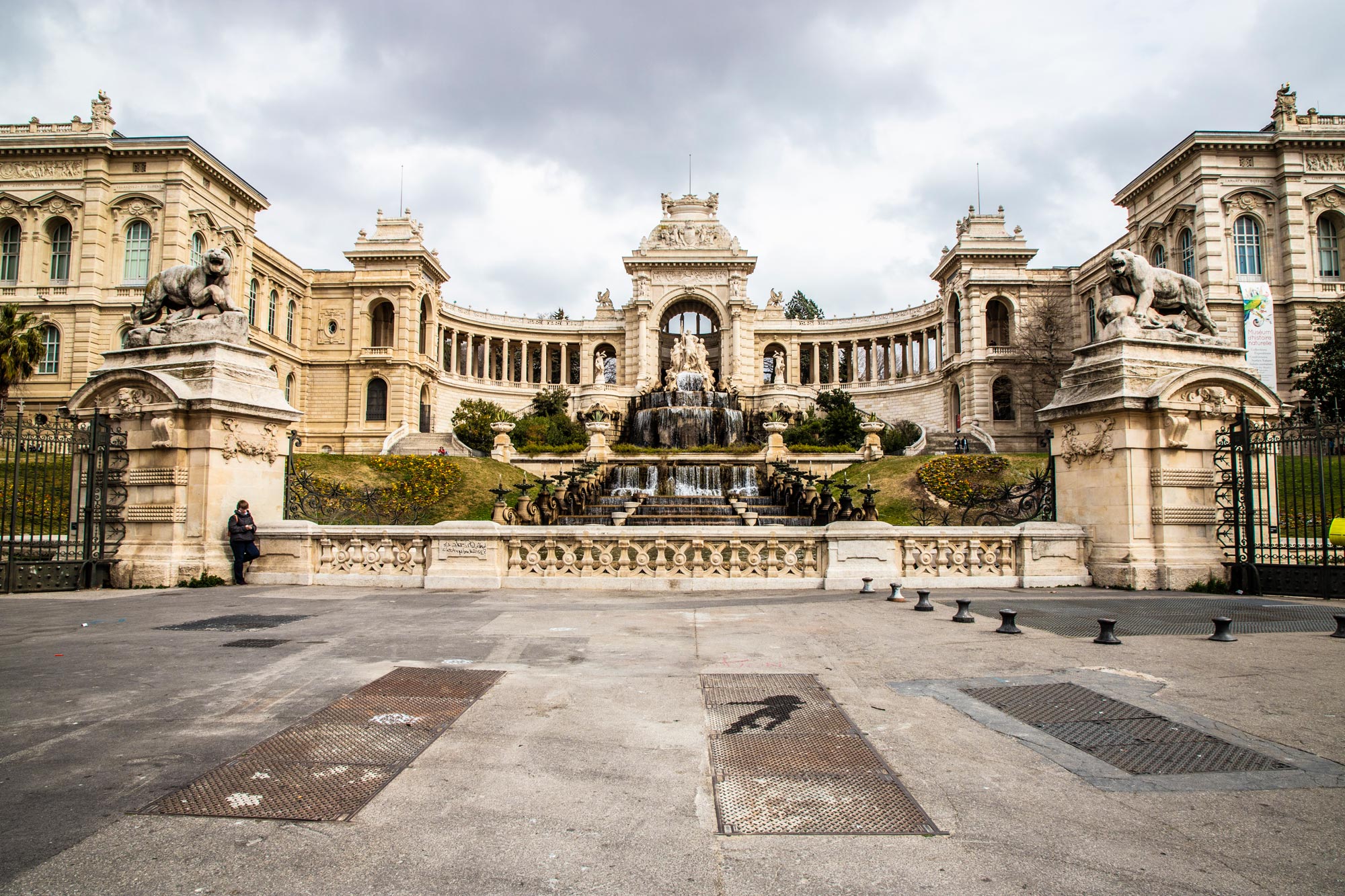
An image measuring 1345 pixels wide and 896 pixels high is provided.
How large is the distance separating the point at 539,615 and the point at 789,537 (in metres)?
4.90

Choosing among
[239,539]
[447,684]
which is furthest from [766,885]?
[239,539]

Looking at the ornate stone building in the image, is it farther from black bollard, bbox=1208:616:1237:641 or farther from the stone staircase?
black bollard, bbox=1208:616:1237:641

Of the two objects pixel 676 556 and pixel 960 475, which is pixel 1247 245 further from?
pixel 676 556

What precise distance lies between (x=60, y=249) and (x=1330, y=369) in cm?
6390

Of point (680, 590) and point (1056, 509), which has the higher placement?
point (1056, 509)

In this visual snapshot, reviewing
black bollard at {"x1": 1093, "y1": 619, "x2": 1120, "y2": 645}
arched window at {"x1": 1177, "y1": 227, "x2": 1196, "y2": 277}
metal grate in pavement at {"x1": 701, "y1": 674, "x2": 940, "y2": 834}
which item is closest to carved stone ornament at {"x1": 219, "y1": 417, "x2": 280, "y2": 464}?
metal grate in pavement at {"x1": 701, "y1": 674, "x2": 940, "y2": 834}

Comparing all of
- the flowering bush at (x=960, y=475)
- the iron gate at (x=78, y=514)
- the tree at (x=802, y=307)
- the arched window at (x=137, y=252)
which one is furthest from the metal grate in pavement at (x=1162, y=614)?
the tree at (x=802, y=307)

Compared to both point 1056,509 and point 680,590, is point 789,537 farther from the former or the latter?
point 1056,509

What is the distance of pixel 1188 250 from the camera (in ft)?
134

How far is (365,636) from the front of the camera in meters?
7.45

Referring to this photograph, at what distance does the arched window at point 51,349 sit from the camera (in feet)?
124

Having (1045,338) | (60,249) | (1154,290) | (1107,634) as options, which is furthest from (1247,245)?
(60,249)

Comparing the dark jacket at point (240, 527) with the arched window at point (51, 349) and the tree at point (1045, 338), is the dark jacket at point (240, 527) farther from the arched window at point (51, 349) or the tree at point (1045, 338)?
the tree at point (1045, 338)

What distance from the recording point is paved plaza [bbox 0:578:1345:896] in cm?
284
